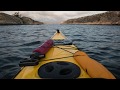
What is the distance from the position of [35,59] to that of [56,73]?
1289mm
